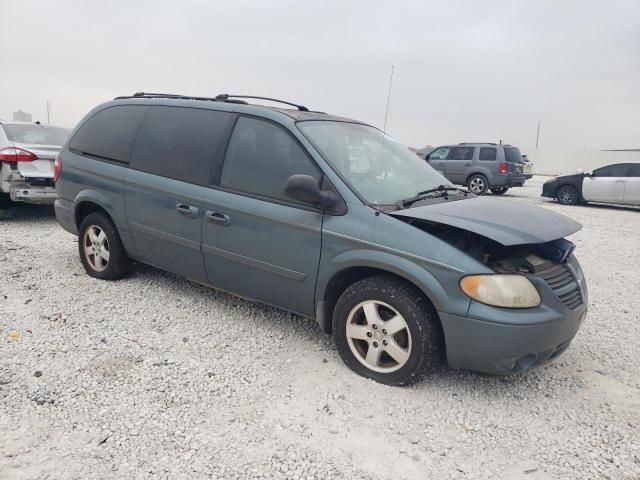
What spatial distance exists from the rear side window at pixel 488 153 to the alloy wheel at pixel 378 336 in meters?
13.1

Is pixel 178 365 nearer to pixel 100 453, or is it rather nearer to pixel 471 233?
pixel 100 453

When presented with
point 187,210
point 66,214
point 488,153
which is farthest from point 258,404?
point 488,153

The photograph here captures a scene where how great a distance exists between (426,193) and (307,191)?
40.6 inches

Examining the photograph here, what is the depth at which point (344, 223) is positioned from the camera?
2973 mm

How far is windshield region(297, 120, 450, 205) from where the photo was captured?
3189 millimetres

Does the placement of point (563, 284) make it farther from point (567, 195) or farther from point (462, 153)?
point (462, 153)

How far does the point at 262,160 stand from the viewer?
3.38 m

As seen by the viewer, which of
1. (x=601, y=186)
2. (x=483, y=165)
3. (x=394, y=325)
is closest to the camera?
(x=394, y=325)

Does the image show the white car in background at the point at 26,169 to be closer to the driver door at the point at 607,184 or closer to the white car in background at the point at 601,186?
the white car in background at the point at 601,186

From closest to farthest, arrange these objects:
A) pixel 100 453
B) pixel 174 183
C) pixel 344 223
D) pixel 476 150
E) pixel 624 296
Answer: pixel 100 453 < pixel 344 223 < pixel 174 183 < pixel 624 296 < pixel 476 150

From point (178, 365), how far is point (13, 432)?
963mm

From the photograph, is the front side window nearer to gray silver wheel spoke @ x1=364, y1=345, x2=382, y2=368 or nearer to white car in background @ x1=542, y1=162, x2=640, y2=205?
white car in background @ x1=542, y1=162, x2=640, y2=205

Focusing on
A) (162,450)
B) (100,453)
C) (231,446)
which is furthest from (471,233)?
(100,453)

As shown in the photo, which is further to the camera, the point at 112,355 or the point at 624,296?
the point at 624,296
